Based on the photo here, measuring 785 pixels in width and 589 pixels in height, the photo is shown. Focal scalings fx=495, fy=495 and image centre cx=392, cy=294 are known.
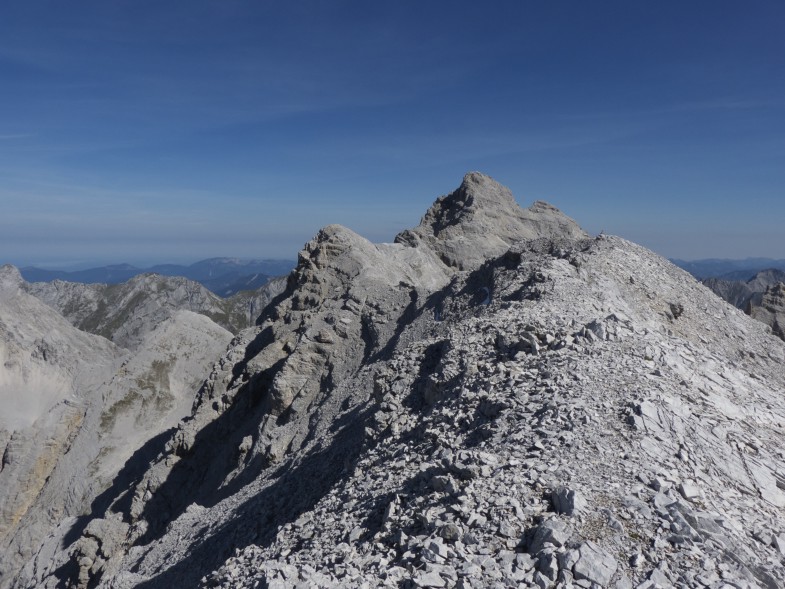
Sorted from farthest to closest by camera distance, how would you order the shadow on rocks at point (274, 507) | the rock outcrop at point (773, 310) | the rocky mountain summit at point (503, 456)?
the rock outcrop at point (773, 310) → the shadow on rocks at point (274, 507) → the rocky mountain summit at point (503, 456)

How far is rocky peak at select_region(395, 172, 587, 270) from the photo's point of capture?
7812 centimetres

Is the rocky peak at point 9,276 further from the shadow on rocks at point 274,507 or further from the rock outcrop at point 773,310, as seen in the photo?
the rock outcrop at point 773,310

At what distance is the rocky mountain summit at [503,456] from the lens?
31.0ft

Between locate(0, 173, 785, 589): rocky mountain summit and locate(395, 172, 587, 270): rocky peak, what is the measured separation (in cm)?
3925

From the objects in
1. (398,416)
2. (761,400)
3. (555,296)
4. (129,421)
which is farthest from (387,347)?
(129,421)

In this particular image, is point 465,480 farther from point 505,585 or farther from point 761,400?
point 761,400

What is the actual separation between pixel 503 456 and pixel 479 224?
75.2 m

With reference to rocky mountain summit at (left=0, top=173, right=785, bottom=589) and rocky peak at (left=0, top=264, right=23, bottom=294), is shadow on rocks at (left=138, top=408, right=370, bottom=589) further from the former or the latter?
rocky peak at (left=0, top=264, right=23, bottom=294)

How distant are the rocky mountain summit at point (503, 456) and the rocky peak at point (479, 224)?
129 feet

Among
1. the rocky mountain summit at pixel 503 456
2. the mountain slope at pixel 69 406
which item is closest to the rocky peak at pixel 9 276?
the mountain slope at pixel 69 406

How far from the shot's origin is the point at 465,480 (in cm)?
1151

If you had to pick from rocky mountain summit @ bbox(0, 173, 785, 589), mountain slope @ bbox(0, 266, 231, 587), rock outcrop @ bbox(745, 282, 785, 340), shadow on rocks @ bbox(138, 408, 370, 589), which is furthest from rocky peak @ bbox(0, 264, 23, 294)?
rock outcrop @ bbox(745, 282, 785, 340)

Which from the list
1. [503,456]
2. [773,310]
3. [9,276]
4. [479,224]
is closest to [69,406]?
[479,224]

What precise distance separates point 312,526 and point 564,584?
687cm
